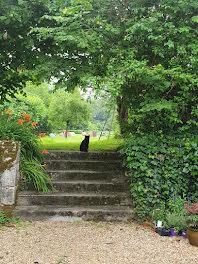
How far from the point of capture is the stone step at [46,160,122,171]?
21.3 ft

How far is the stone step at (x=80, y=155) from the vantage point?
22.5ft

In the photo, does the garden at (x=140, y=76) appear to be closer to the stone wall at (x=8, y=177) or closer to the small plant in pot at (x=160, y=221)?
the small plant in pot at (x=160, y=221)

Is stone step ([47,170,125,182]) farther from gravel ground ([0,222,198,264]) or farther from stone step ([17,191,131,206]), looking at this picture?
gravel ground ([0,222,198,264])

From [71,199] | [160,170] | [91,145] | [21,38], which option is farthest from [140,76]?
[91,145]

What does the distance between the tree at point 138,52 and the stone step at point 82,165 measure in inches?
40.6

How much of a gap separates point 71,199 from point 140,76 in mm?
2751

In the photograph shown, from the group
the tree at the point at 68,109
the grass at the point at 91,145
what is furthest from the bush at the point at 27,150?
the tree at the point at 68,109

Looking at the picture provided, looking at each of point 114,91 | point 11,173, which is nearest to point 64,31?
point 114,91

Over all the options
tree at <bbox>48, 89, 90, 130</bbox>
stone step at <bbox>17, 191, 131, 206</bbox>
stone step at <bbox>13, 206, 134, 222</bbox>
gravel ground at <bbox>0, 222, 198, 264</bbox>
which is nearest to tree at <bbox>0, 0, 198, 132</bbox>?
stone step at <bbox>17, 191, 131, 206</bbox>

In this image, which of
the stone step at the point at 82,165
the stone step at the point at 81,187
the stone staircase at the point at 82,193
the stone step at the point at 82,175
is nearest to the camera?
the stone staircase at the point at 82,193

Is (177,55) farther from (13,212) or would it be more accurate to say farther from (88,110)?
(88,110)

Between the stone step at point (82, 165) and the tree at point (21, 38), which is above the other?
the tree at point (21, 38)

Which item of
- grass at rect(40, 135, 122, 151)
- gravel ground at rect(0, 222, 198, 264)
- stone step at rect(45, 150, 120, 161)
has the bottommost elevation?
gravel ground at rect(0, 222, 198, 264)

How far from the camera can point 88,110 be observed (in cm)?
1881
